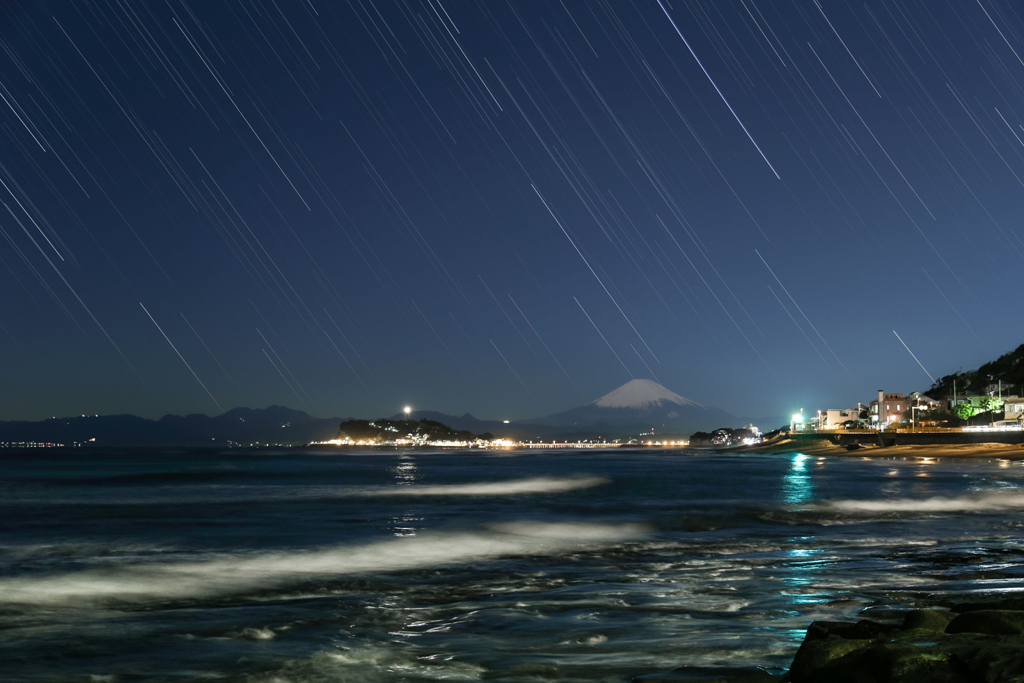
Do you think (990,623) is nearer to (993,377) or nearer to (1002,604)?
(1002,604)

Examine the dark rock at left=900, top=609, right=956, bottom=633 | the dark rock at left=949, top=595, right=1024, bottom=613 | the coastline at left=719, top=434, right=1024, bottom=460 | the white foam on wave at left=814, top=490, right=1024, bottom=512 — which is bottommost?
the coastline at left=719, top=434, right=1024, bottom=460

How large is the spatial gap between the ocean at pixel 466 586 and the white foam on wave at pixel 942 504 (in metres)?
0.27

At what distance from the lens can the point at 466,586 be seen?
37.9 ft

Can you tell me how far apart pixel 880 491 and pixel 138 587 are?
31577mm

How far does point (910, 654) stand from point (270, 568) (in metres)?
11.9

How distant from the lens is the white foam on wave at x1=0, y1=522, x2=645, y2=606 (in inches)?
461

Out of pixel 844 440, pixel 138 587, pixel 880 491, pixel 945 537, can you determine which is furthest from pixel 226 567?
pixel 844 440

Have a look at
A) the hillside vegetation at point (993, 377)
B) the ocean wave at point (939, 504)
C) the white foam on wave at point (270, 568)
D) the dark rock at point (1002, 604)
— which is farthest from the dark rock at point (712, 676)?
the hillside vegetation at point (993, 377)

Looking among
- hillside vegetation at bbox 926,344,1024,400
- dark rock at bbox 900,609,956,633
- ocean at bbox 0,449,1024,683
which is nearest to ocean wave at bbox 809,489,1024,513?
ocean at bbox 0,449,1024,683

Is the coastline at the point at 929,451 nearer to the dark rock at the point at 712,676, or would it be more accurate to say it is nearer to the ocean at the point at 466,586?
the ocean at the point at 466,586

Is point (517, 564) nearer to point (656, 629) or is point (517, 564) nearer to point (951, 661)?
point (656, 629)

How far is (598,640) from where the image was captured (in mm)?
7613

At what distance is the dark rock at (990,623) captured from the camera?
583 cm

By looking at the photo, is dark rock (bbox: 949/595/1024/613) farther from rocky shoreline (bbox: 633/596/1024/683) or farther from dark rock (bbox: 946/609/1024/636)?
A: dark rock (bbox: 946/609/1024/636)
